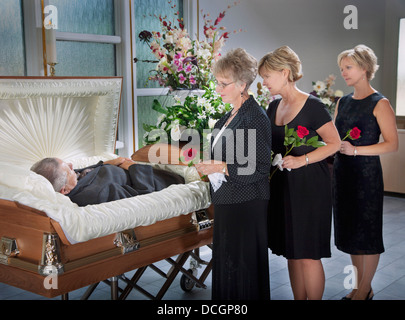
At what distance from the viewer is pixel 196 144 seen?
2615 millimetres

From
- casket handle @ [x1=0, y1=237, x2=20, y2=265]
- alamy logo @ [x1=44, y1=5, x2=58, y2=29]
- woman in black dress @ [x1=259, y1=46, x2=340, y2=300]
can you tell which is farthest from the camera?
alamy logo @ [x1=44, y1=5, x2=58, y2=29]

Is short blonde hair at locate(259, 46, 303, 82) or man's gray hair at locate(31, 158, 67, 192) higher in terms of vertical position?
short blonde hair at locate(259, 46, 303, 82)

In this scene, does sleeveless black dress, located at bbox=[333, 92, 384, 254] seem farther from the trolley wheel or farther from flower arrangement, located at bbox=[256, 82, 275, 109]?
the trolley wheel

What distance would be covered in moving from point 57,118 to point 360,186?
157 centimetres

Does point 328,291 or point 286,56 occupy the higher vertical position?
point 286,56

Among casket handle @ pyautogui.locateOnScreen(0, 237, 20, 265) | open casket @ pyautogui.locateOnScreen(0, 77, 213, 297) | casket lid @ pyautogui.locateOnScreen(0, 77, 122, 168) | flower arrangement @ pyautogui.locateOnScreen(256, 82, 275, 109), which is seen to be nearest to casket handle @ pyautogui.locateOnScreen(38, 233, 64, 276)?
open casket @ pyautogui.locateOnScreen(0, 77, 213, 297)

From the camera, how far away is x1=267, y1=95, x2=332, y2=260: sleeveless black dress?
7.48ft

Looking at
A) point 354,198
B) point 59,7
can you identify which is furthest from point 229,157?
point 59,7

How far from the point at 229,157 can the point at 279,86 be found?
434 mm

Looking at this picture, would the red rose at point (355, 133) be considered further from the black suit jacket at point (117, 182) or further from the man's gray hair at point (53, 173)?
the man's gray hair at point (53, 173)

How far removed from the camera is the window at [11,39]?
2756 mm

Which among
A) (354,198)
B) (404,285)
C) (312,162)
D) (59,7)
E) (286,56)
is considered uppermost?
(59,7)

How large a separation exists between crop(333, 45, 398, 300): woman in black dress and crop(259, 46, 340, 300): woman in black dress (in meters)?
0.40
